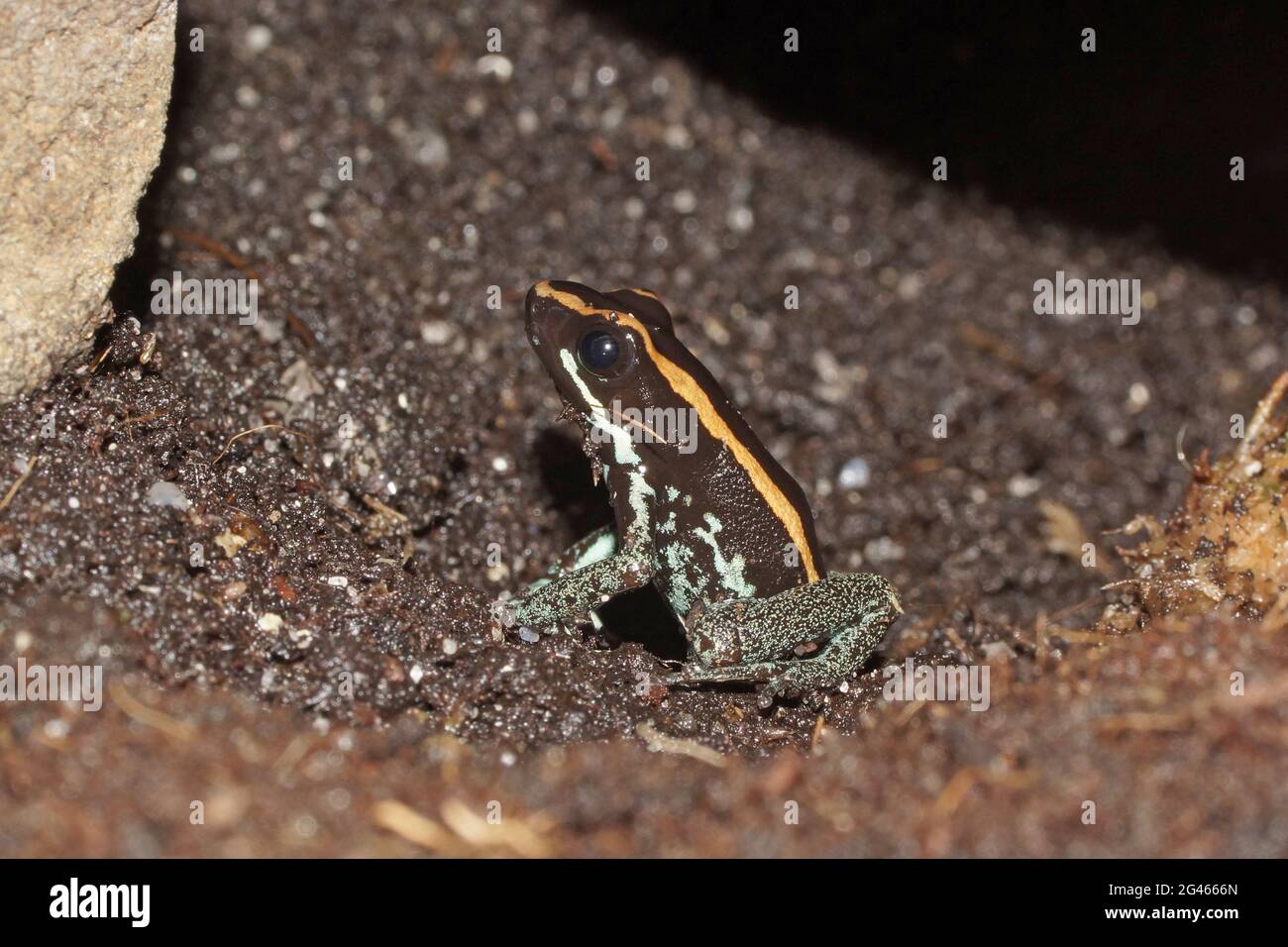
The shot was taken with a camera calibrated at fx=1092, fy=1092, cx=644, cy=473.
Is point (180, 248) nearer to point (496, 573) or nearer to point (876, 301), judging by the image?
point (496, 573)

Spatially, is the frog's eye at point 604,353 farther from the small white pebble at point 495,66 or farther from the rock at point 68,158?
the small white pebble at point 495,66

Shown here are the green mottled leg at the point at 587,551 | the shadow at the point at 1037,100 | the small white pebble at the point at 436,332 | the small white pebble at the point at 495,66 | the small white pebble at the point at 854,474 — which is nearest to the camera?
the green mottled leg at the point at 587,551

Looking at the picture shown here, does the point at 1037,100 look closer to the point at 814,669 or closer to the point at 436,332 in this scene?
the point at 436,332

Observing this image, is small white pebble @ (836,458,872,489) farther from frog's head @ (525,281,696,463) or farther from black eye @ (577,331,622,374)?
black eye @ (577,331,622,374)

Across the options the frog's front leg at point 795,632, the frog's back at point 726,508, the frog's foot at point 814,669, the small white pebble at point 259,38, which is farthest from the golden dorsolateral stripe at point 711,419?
the small white pebble at point 259,38

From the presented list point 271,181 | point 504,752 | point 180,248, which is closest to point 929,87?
point 271,181

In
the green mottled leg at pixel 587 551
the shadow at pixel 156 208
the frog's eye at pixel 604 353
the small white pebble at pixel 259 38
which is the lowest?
the green mottled leg at pixel 587 551

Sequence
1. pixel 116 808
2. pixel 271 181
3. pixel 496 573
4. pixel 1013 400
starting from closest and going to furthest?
pixel 116 808
pixel 496 573
pixel 271 181
pixel 1013 400
